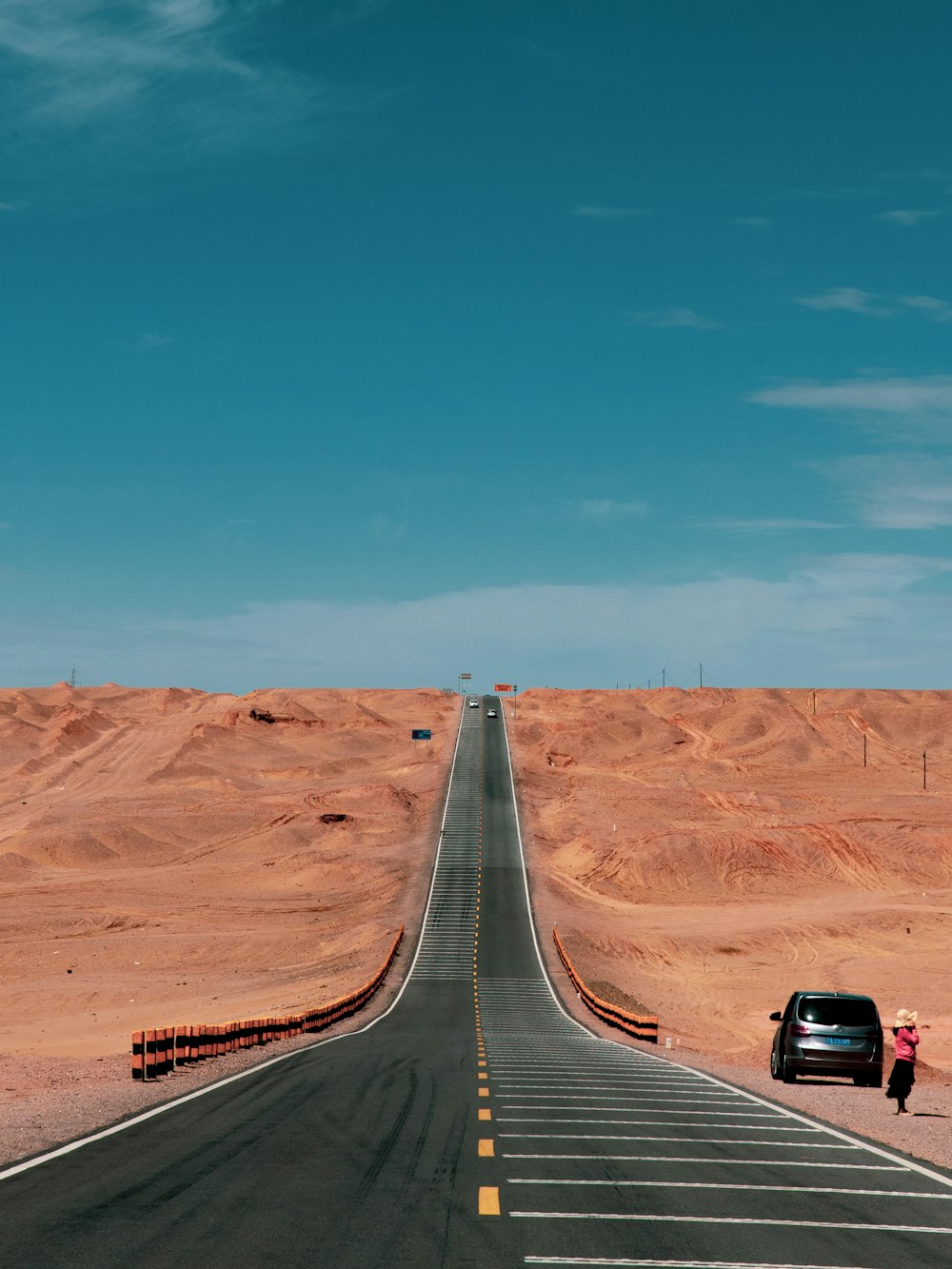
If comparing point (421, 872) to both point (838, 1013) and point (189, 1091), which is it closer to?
point (838, 1013)

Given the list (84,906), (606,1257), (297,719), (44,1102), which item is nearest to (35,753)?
(297,719)

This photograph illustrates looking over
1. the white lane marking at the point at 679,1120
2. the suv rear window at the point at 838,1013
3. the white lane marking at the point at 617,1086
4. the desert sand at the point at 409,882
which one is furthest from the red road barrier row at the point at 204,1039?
the suv rear window at the point at 838,1013

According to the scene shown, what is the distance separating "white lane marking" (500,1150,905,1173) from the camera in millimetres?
14148

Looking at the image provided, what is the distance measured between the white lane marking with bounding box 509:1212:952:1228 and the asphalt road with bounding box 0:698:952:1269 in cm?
3

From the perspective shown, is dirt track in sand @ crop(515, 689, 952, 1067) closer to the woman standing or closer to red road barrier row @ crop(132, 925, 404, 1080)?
red road barrier row @ crop(132, 925, 404, 1080)

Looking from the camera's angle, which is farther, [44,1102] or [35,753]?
[35,753]

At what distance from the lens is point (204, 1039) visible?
91.5ft

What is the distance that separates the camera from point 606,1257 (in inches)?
386

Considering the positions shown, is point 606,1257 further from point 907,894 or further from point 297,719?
point 297,719

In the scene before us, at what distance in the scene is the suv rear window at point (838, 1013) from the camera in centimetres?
2817

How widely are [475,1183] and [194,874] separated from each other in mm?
83874

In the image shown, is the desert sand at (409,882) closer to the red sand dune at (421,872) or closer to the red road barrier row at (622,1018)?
the red sand dune at (421,872)

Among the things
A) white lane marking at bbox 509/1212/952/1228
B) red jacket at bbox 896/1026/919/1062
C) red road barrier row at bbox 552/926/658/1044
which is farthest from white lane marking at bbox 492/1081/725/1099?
red road barrier row at bbox 552/926/658/1044

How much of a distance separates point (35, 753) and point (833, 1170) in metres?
162
